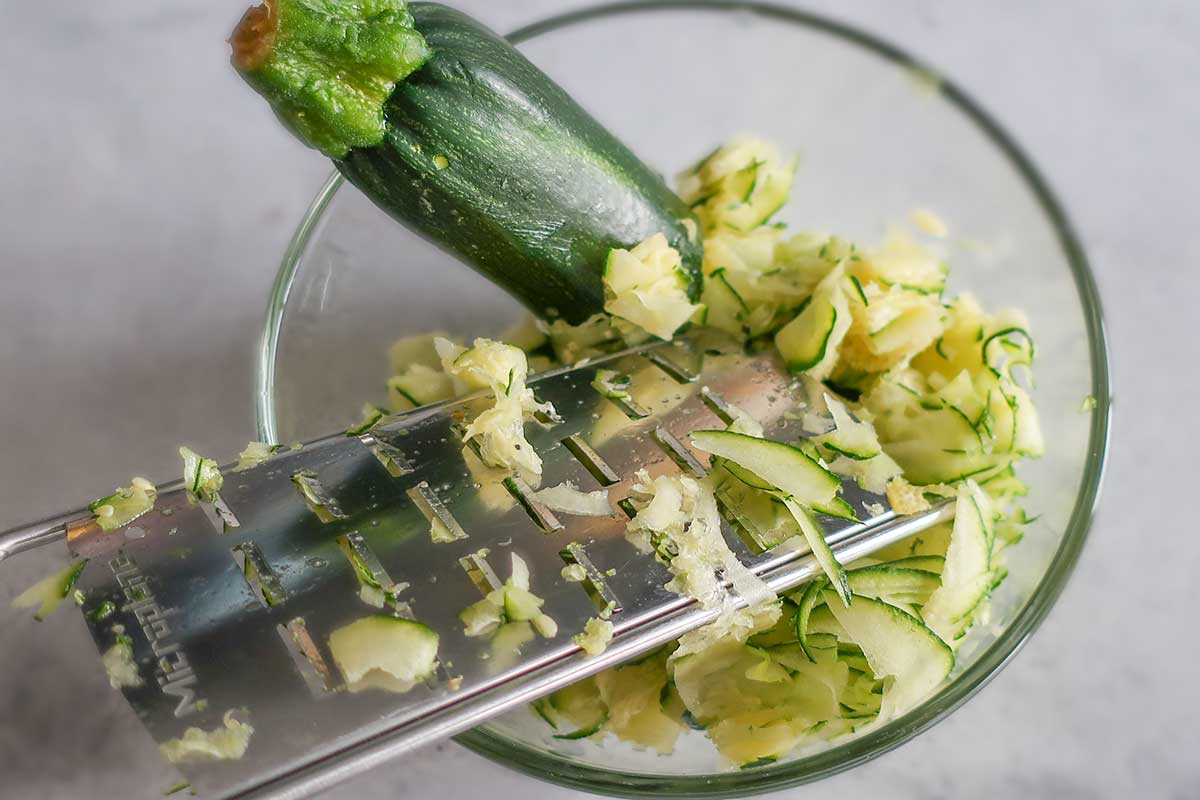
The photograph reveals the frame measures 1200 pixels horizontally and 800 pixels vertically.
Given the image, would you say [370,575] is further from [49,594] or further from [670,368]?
[670,368]

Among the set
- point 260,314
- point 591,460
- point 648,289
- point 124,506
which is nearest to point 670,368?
point 648,289

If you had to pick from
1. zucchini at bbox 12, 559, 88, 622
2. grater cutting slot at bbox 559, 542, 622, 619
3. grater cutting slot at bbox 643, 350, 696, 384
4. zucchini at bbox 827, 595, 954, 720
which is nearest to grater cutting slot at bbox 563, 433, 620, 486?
grater cutting slot at bbox 559, 542, 622, 619

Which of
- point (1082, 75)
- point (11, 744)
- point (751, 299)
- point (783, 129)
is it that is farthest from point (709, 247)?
point (11, 744)

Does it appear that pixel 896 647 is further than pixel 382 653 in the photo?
Yes

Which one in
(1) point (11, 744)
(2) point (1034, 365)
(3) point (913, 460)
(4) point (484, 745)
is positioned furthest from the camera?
(2) point (1034, 365)

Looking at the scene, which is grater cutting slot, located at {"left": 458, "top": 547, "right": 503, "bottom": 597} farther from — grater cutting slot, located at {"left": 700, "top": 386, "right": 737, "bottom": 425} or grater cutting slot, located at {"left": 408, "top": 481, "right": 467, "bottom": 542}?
grater cutting slot, located at {"left": 700, "top": 386, "right": 737, "bottom": 425}

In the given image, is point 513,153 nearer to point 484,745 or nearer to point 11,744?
point 484,745
